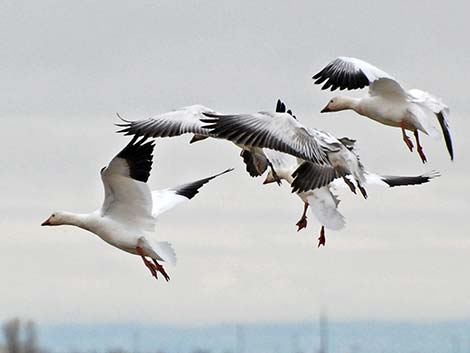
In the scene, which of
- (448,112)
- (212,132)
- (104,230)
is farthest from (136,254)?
(448,112)

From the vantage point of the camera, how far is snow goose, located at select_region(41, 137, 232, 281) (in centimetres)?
2292

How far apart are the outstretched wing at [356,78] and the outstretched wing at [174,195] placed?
1600 mm

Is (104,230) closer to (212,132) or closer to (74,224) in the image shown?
(74,224)

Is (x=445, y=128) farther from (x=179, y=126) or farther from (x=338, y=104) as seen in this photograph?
(x=179, y=126)

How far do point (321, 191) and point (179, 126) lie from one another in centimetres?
161

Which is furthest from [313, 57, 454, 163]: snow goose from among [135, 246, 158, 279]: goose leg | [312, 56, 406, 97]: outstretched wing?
[135, 246, 158, 279]: goose leg

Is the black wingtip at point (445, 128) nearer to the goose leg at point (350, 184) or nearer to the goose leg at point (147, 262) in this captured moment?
the goose leg at point (350, 184)

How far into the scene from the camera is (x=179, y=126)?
23.3m

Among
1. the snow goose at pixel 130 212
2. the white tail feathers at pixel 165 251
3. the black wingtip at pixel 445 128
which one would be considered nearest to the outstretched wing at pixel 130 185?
the snow goose at pixel 130 212

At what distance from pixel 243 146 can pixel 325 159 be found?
101 centimetres

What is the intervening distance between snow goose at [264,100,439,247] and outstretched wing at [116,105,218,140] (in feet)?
2.78

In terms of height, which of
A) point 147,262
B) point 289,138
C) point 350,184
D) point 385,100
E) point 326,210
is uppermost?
point 385,100

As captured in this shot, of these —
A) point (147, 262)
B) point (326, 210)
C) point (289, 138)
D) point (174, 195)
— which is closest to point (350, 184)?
point (326, 210)

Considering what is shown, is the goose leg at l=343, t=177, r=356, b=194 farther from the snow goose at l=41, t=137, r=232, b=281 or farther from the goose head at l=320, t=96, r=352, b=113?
the snow goose at l=41, t=137, r=232, b=281
